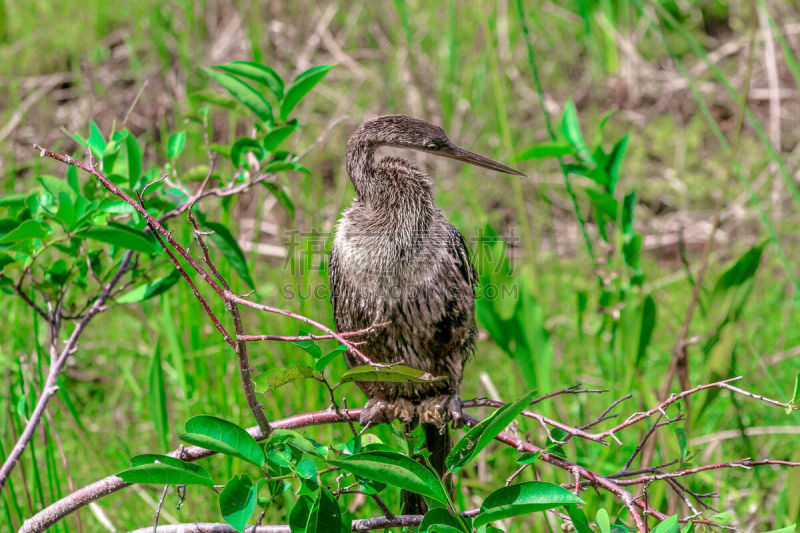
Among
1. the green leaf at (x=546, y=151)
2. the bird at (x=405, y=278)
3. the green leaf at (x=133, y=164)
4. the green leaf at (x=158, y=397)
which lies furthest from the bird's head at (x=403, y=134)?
the green leaf at (x=158, y=397)

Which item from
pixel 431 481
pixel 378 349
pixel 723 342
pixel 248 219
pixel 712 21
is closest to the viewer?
pixel 431 481

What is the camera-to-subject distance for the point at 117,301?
2277 millimetres

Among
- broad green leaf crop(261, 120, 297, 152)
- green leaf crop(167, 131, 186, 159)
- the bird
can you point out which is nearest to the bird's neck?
the bird

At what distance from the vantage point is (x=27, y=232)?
1.88 m

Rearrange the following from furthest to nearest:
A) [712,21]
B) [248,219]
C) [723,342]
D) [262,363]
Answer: [712,21], [248,219], [262,363], [723,342]

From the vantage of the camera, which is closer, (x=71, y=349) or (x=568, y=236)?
(x=71, y=349)

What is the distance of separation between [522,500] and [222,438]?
1.94ft

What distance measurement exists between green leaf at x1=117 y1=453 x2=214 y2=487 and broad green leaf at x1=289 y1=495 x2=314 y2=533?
174 millimetres

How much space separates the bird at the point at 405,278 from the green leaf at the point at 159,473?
2.31 ft

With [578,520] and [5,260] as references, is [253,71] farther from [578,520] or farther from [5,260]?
[578,520]

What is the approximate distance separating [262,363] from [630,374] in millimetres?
1584

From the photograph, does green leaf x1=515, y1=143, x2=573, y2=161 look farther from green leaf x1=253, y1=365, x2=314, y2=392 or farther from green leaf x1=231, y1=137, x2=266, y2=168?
green leaf x1=253, y1=365, x2=314, y2=392

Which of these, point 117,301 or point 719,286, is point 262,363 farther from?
A: point 719,286

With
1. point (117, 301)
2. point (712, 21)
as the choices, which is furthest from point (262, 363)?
point (712, 21)
